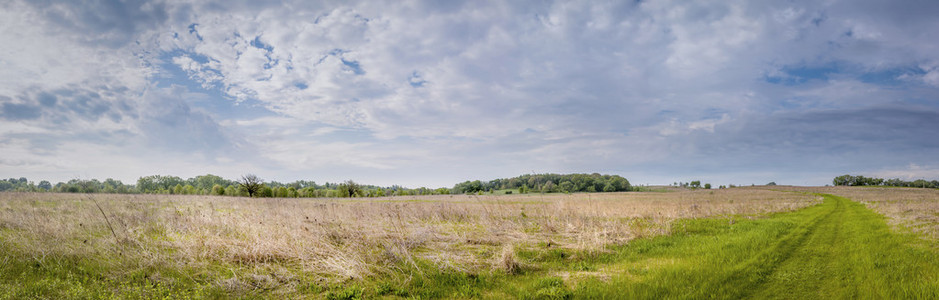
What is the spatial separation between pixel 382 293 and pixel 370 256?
6.15ft

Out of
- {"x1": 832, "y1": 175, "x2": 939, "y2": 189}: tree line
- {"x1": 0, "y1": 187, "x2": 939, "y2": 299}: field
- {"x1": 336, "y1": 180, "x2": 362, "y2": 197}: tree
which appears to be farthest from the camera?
{"x1": 832, "y1": 175, "x2": 939, "y2": 189}: tree line

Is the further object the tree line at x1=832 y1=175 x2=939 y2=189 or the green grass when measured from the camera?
the tree line at x1=832 y1=175 x2=939 y2=189

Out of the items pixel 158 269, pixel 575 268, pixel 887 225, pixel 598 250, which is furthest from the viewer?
pixel 887 225

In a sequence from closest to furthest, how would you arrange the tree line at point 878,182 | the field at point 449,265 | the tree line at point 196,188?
the field at point 449,265
the tree line at point 196,188
the tree line at point 878,182

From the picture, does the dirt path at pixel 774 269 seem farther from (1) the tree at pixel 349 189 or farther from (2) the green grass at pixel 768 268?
(1) the tree at pixel 349 189

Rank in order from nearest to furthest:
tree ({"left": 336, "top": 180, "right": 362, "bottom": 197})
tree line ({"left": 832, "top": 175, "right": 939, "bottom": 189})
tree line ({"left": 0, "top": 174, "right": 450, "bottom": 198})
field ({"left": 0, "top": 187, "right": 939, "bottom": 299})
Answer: field ({"left": 0, "top": 187, "right": 939, "bottom": 299})
tree line ({"left": 0, "top": 174, "right": 450, "bottom": 198})
tree ({"left": 336, "top": 180, "right": 362, "bottom": 197})
tree line ({"left": 832, "top": 175, "right": 939, "bottom": 189})

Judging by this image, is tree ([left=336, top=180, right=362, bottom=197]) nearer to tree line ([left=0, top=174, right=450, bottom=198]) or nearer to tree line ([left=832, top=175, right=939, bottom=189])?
tree line ([left=0, top=174, right=450, bottom=198])

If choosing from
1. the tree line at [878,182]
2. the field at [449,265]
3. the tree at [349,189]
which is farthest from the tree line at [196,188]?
the tree line at [878,182]

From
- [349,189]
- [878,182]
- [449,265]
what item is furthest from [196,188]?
[878,182]

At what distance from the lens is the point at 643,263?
832 centimetres

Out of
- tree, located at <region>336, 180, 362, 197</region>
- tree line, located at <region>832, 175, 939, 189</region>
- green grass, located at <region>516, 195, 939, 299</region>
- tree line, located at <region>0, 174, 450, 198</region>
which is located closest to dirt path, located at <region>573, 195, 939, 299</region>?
green grass, located at <region>516, 195, 939, 299</region>

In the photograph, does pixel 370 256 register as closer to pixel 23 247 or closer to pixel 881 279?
pixel 23 247

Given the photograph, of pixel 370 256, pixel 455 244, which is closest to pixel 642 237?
pixel 455 244

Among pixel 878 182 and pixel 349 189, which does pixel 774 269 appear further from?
pixel 878 182
